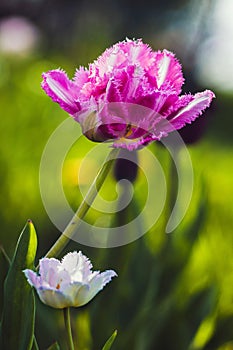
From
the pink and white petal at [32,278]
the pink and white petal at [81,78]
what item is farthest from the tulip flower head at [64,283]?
the pink and white petal at [81,78]

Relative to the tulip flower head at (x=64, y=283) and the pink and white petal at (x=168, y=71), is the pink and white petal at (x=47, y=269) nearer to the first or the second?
the tulip flower head at (x=64, y=283)

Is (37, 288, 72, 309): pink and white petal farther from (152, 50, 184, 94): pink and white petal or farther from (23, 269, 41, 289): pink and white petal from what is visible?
(152, 50, 184, 94): pink and white petal

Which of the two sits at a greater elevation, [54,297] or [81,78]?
[81,78]

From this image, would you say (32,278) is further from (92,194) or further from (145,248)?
(145,248)

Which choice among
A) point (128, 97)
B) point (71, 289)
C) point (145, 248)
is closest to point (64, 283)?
point (71, 289)

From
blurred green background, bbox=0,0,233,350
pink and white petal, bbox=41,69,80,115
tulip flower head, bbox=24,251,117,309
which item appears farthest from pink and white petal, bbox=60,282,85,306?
blurred green background, bbox=0,0,233,350

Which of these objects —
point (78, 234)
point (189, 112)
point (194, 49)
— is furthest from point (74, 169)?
point (194, 49)
